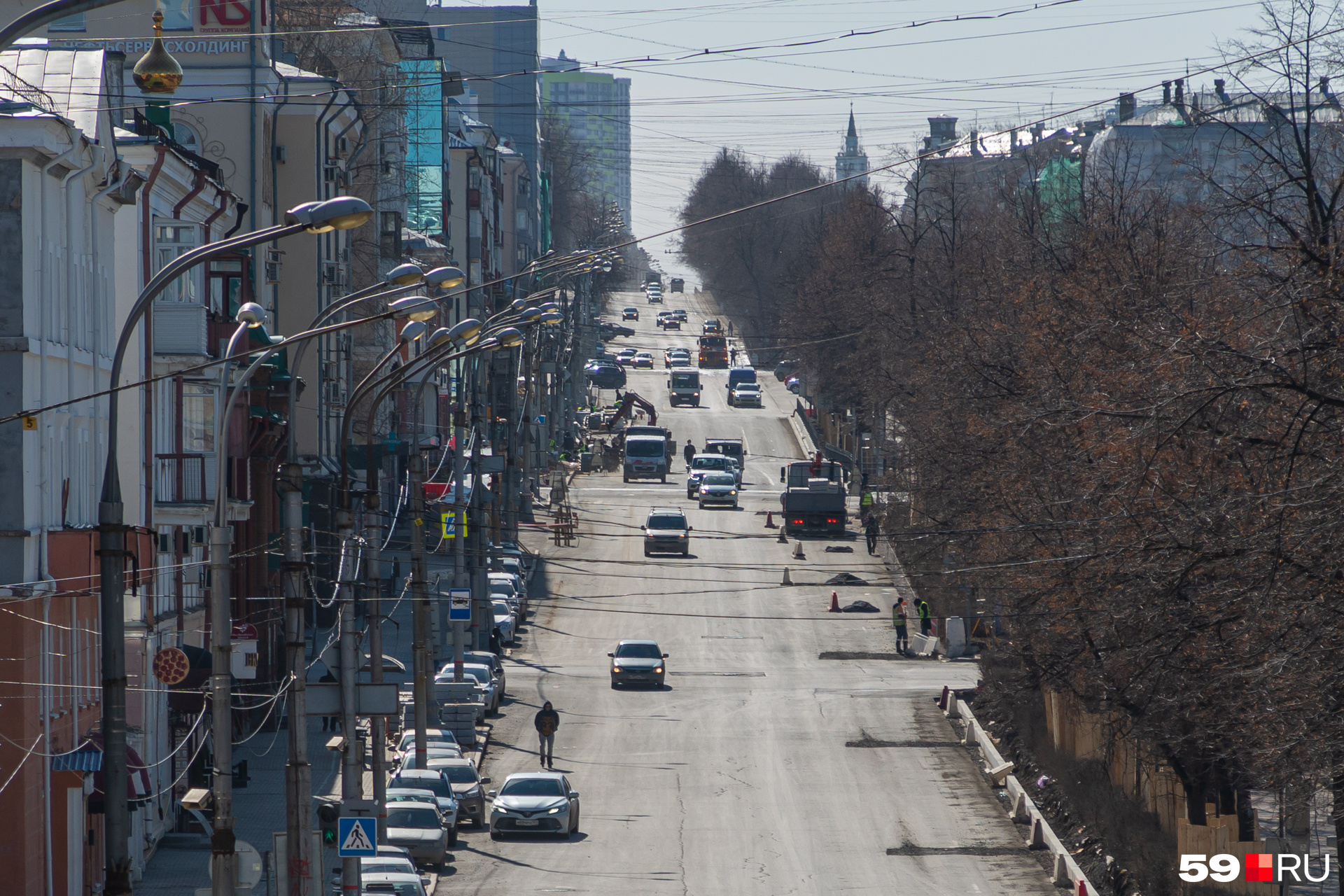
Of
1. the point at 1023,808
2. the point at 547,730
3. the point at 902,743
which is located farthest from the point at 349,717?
the point at 902,743

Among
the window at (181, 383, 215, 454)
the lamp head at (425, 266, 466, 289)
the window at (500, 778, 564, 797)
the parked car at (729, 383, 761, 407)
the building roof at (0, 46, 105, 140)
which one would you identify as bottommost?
the window at (500, 778, 564, 797)

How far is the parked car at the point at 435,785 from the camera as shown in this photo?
29.5 metres

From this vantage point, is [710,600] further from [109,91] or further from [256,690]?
[109,91]

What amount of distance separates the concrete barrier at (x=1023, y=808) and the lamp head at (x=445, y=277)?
1308 centimetres

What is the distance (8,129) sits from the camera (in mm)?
22125

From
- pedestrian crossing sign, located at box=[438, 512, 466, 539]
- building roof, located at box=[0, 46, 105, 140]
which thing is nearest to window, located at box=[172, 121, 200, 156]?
pedestrian crossing sign, located at box=[438, 512, 466, 539]

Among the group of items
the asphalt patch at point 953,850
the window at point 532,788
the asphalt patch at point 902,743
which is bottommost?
the asphalt patch at point 953,850

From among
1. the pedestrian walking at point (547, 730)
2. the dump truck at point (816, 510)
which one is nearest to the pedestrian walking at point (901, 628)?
the pedestrian walking at point (547, 730)

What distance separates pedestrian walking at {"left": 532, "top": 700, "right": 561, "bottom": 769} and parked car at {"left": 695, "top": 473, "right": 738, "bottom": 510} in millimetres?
36459

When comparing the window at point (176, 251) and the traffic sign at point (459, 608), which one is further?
the traffic sign at point (459, 608)

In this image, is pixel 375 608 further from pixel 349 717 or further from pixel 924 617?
pixel 924 617

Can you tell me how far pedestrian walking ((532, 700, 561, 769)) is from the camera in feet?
116

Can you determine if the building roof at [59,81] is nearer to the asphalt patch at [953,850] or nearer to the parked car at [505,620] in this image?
the asphalt patch at [953,850]

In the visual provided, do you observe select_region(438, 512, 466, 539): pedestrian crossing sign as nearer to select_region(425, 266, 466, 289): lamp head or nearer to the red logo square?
the red logo square
